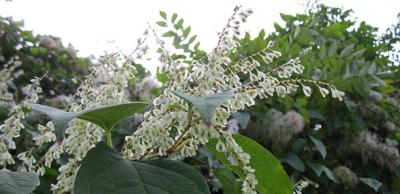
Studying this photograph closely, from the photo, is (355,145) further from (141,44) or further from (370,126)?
(141,44)

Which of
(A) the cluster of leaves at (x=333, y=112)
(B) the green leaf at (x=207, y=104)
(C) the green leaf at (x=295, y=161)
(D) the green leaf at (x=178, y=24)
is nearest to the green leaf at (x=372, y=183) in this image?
(A) the cluster of leaves at (x=333, y=112)

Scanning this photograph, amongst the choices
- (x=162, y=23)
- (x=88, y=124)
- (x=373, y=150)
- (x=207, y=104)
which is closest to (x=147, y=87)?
(x=162, y=23)

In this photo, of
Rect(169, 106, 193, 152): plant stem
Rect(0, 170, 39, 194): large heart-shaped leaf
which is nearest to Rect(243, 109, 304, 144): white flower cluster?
Rect(169, 106, 193, 152): plant stem

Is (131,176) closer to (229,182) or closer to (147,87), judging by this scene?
(229,182)

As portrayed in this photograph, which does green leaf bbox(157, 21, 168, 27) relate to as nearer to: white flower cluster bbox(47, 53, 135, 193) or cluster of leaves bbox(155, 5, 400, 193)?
cluster of leaves bbox(155, 5, 400, 193)

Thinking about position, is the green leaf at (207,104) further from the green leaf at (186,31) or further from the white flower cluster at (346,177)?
the green leaf at (186,31)

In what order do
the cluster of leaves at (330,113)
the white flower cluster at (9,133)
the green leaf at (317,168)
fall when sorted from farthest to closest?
1. the cluster of leaves at (330,113)
2. the green leaf at (317,168)
3. the white flower cluster at (9,133)

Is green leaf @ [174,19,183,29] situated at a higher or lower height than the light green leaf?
higher

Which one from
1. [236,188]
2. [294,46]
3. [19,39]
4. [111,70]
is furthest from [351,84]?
[19,39]
